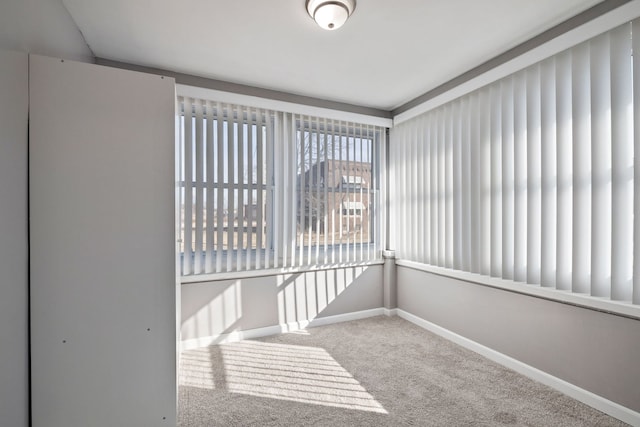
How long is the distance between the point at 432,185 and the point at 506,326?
1.48 metres

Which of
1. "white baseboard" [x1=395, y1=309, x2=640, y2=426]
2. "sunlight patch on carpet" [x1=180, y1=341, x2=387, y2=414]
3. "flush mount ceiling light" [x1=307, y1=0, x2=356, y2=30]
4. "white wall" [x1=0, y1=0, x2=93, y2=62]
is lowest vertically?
"sunlight patch on carpet" [x1=180, y1=341, x2=387, y2=414]

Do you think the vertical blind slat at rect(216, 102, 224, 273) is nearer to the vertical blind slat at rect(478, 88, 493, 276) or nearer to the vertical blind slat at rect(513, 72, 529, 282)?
the vertical blind slat at rect(478, 88, 493, 276)

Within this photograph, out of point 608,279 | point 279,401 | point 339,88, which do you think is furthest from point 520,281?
point 339,88

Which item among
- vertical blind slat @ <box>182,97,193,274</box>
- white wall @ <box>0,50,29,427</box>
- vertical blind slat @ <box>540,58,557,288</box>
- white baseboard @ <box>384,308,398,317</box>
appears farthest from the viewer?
white baseboard @ <box>384,308,398,317</box>

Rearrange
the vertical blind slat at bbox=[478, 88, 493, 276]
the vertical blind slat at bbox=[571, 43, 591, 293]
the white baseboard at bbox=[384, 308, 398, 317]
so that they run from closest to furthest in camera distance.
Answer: the vertical blind slat at bbox=[571, 43, 591, 293] < the vertical blind slat at bbox=[478, 88, 493, 276] < the white baseboard at bbox=[384, 308, 398, 317]

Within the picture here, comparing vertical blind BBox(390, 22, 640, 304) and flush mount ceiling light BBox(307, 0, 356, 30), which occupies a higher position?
flush mount ceiling light BBox(307, 0, 356, 30)

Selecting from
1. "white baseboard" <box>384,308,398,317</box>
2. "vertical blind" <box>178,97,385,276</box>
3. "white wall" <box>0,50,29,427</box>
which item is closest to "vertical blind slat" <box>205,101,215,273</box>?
"vertical blind" <box>178,97,385,276</box>

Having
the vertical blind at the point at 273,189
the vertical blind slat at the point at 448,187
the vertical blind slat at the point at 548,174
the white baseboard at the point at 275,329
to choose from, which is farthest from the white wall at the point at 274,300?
the vertical blind slat at the point at 548,174

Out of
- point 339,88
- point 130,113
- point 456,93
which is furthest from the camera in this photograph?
point 339,88

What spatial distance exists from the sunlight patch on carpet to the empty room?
22 mm

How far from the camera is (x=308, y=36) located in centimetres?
232

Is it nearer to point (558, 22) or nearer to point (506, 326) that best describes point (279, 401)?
point (506, 326)

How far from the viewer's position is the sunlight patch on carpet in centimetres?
216

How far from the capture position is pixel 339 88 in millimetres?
3275
